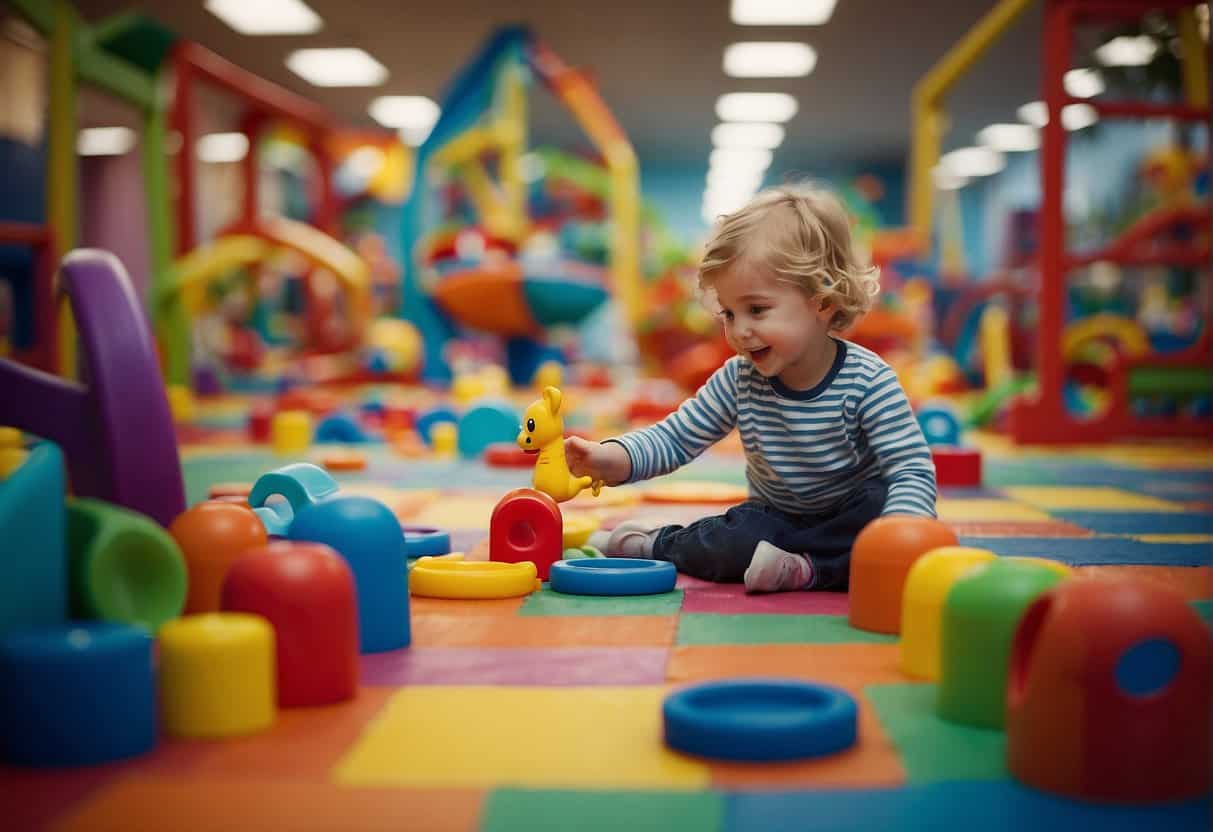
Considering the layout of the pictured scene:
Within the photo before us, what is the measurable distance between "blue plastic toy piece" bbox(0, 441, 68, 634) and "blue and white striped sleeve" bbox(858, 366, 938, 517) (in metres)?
1.16

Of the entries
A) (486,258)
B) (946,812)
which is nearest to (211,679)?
(946,812)

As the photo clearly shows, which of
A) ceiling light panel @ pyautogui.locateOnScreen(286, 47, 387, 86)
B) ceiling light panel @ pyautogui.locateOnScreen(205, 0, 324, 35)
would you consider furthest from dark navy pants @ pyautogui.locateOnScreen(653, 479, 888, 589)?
ceiling light panel @ pyautogui.locateOnScreen(286, 47, 387, 86)

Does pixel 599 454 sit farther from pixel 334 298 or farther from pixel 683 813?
pixel 334 298

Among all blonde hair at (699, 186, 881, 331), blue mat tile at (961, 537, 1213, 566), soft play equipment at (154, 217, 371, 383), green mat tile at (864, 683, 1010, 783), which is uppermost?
soft play equipment at (154, 217, 371, 383)

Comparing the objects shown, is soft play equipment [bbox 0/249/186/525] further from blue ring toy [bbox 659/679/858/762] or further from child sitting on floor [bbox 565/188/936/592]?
blue ring toy [bbox 659/679/858/762]

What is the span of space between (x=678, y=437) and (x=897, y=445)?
1.33ft

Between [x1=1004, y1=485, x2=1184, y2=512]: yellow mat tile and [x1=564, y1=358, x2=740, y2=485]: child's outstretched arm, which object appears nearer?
[x1=564, y1=358, x2=740, y2=485]: child's outstretched arm

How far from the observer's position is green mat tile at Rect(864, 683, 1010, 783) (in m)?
1.08

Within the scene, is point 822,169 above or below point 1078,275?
above

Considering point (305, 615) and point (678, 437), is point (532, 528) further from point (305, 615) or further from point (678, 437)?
point (305, 615)

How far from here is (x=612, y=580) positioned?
189cm

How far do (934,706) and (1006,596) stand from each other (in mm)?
154

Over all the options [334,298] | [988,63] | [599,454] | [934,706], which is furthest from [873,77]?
[934,706]

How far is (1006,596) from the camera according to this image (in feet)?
3.97
